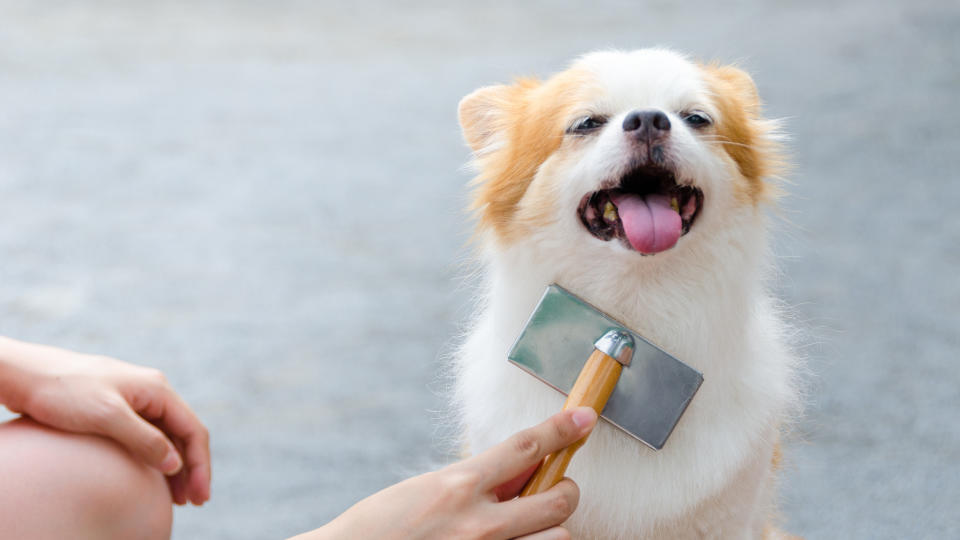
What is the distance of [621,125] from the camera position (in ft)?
3.39

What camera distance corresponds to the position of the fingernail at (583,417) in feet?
3.02

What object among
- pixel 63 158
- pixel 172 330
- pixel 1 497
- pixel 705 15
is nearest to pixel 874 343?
pixel 172 330

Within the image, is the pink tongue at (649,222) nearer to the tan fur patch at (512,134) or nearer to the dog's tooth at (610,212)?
the dog's tooth at (610,212)

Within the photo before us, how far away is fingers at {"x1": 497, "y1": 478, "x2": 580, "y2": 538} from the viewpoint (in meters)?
0.87

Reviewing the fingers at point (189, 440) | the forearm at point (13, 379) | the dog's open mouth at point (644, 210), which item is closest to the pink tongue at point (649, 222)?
the dog's open mouth at point (644, 210)

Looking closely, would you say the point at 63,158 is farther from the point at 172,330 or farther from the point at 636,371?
the point at 636,371

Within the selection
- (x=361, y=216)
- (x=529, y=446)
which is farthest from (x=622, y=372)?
(x=361, y=216)

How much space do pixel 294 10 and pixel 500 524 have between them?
3.56 meters

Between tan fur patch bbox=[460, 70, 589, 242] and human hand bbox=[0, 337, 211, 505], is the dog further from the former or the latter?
human hand bbox=[0, 337, 211, 505]

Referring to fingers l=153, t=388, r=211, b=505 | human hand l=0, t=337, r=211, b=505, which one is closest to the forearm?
human hand l=0, t=337, r=211, b=505

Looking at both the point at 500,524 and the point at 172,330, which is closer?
the point at 500,524

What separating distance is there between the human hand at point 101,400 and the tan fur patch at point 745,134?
0.66 meters

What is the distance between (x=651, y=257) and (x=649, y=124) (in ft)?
0.49

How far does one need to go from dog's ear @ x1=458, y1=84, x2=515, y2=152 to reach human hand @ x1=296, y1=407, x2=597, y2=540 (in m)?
0.49
